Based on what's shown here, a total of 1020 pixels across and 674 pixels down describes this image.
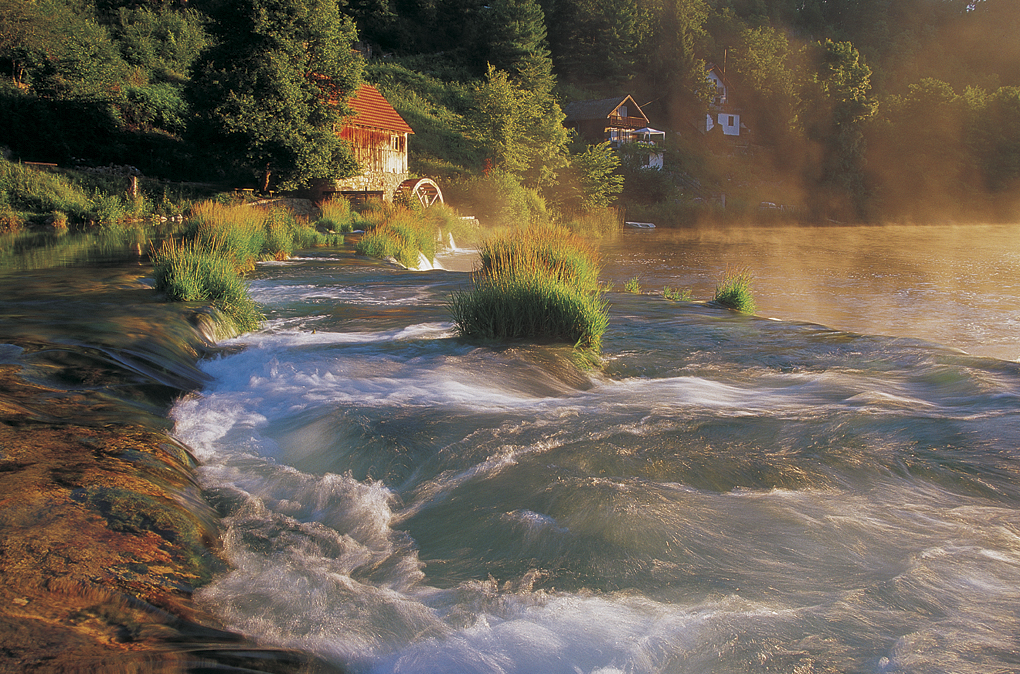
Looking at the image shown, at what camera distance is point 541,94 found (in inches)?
1817

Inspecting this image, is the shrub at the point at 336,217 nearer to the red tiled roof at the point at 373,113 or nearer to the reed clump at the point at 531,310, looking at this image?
the red tiled roof at the point at 373,113

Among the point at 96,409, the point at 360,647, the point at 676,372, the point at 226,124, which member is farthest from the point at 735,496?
the point at 226,124

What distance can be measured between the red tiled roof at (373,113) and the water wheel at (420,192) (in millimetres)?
3160

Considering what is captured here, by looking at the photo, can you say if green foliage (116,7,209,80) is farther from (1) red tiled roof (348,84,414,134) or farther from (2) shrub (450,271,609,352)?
(2) shrub (450,271,609,352)

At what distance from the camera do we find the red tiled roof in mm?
33031

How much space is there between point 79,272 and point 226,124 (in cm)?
1304

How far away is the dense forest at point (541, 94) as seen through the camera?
25.2m

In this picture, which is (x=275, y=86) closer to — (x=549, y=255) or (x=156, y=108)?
(x=156, y=108)

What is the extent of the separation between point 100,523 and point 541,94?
151ft

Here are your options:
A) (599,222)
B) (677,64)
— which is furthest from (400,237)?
(677,64)

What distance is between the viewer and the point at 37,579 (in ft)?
9.73

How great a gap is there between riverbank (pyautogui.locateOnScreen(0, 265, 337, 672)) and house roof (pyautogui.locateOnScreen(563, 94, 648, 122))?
60.6 meters

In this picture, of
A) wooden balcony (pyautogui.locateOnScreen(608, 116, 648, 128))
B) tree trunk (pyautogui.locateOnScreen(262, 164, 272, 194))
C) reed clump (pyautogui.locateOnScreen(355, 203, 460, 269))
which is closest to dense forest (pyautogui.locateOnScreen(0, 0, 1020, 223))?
tree trunk (pyautogui.locateOnScreen(262, 164, 272, 194))

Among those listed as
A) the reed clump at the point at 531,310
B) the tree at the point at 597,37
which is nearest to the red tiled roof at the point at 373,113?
the reed clump at the point at 531,310
